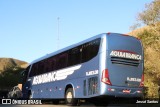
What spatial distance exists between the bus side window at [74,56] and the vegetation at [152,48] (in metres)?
14.0

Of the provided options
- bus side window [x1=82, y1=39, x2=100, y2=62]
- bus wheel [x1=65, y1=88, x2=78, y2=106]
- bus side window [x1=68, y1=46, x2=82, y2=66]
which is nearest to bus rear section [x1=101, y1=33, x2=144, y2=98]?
bus side window [x1=82, y1=39, x2=100, y2=62]

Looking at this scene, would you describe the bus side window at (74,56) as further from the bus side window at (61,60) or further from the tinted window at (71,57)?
the bus side window at (61,60)

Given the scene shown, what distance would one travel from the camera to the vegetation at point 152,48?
3278 cm

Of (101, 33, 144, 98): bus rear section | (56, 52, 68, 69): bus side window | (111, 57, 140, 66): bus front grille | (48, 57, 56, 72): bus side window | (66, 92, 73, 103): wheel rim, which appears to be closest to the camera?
(101, 33, 144, 98): bus rear section

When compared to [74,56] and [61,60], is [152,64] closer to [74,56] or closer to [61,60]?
[61,60]

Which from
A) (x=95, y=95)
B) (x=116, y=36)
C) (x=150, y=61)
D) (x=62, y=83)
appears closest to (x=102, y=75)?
(x=95, y=95)

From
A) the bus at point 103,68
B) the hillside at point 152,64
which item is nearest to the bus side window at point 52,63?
the bus at point 103,68

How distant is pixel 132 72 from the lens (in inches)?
714

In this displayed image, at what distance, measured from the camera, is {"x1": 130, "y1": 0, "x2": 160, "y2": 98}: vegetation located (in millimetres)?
32781

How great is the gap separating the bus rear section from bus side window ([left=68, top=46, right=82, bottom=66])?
2408 mm

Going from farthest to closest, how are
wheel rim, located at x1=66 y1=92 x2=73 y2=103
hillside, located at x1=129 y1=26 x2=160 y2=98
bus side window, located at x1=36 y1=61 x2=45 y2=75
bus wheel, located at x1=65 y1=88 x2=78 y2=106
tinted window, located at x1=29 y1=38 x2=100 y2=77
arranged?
hillside, located at x1=129 y1=26 x2=160 y2=98, bus side window, located at x1=36 y1=61 x2=45 y2=75, wheel rim, located at x1=66 y1=92 x2=73 y2=103, bus wheel, located at x1=65 y1=88 x2=78 y2=106, tinted window, located at x1=29 y1=38 x2=100 y2=77

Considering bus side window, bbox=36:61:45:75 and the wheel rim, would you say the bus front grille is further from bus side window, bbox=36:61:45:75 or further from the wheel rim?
bus side window, bbox=36:61:45:75

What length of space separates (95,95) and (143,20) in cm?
1870

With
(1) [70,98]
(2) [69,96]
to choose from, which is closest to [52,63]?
(2) [69,96]
